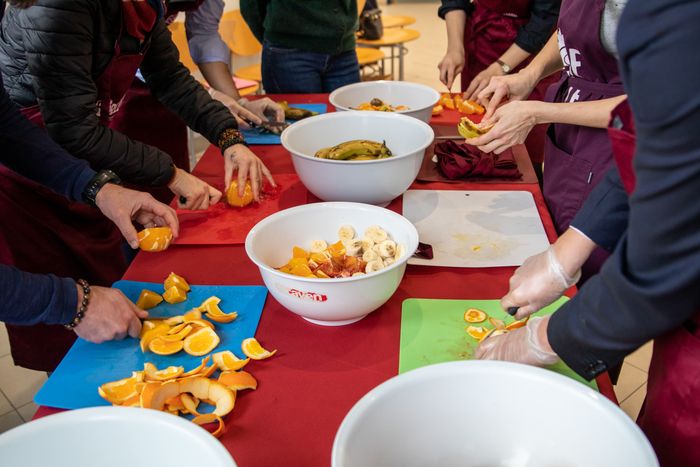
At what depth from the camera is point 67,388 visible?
2.92 feet

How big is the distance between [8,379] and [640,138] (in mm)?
2393

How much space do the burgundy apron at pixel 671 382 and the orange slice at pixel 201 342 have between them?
688mm

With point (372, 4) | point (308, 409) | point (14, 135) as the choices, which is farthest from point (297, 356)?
point (372, 4)

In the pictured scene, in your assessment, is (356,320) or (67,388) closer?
(67,388)

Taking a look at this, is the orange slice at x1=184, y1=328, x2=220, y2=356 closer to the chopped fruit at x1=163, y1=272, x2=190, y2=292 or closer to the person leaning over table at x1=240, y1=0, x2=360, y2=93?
the chopped fruit at x1=163, y1=272, x2=190, y2=292

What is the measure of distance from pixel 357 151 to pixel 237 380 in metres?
0.76

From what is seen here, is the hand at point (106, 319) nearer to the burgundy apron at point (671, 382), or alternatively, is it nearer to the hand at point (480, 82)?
the burgundy apron at point (671, 382)

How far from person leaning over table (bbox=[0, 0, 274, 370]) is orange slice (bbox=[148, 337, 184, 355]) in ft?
1.75

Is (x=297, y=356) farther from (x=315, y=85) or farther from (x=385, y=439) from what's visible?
(x=315, y=85)

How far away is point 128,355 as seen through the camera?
97 cm

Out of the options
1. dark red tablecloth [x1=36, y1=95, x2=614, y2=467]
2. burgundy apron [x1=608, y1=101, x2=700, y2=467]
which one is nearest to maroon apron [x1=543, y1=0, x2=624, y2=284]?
dark red tablecloth [x1=36, y1=95, x2=614, y2=467]

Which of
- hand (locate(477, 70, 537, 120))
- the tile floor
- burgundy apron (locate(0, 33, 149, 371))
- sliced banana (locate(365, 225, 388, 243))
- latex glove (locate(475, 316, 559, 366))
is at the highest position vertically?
hand (locate(477, 70, 537, 120))

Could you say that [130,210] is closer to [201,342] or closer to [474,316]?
[201,342]

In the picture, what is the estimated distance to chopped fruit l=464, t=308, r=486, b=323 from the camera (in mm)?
1019
